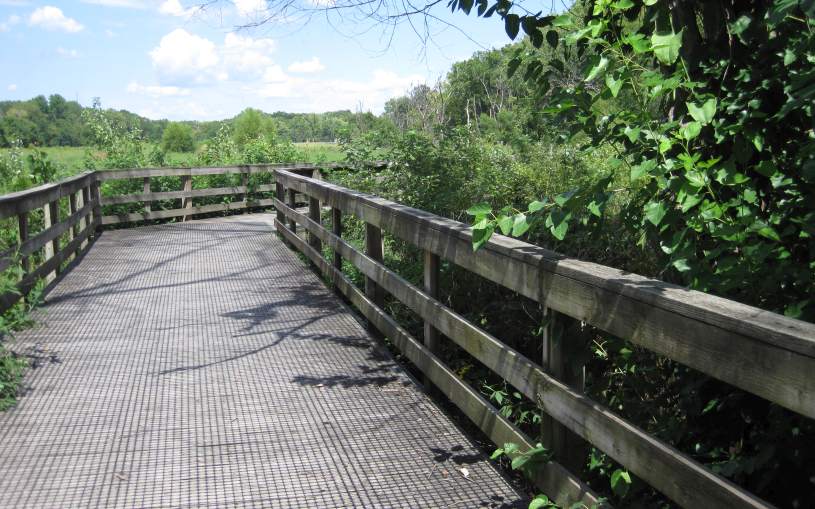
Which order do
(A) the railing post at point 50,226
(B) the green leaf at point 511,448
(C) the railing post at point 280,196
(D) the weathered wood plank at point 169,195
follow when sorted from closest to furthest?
(B) the green leaf at point 511,448, (A) the railing post at point 50,226, (C) the railing post at point 280,196, (D) the weathered wood plank at point 169,195

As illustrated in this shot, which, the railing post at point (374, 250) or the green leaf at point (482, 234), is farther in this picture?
the railing post at point (374, 250)

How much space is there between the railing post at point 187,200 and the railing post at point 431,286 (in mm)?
12163

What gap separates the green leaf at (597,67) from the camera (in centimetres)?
314

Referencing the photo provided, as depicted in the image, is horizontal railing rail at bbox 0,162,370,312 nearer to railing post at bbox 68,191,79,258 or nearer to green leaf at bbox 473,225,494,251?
railing post at bbox 68,191,79,258

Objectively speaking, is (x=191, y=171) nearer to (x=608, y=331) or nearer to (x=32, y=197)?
(x=32, y=197)

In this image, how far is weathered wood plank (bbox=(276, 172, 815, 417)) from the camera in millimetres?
2049

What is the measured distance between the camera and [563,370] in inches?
130

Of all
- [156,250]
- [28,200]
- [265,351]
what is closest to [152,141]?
[156,250]

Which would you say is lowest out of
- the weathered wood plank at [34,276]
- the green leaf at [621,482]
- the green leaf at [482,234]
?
the weathered wood plank at [34,276]

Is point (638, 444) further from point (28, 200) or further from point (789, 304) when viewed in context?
point (28, 200)

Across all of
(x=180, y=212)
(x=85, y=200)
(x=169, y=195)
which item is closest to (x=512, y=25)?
(x=85, y=200)

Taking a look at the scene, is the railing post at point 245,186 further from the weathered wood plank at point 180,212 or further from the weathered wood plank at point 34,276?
the weathered wood plank at point 34,276

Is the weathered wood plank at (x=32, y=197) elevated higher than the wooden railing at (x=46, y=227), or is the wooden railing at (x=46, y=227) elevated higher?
the weathered wood plank at (x=32, y=197)

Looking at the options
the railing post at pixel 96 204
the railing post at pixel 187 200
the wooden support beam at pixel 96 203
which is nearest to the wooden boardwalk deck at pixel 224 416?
the wooden support beam at pixel 96 203
